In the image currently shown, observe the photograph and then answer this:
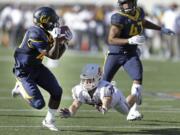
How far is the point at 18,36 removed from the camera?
107 ft

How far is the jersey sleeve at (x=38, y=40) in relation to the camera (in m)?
9.16

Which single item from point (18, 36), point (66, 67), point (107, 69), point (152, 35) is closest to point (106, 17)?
point (152, 35)

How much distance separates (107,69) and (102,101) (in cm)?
140

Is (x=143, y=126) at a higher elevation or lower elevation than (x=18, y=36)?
higher

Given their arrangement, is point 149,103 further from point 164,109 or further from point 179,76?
point 179,76

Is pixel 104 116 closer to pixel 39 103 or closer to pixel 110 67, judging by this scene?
pixel 110 67

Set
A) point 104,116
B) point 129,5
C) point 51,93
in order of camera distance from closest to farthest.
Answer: point 51,93 < point 129,5 < point 104,116

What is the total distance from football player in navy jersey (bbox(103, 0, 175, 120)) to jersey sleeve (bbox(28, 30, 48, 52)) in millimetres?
1679

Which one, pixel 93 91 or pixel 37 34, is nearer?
pixel 37 34

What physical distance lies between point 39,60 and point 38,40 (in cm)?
40

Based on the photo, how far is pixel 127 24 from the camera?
10.7 metres

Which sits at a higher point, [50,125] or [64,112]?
[64,112]

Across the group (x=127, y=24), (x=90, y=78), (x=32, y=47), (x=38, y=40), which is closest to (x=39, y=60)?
(x=32, y=47)

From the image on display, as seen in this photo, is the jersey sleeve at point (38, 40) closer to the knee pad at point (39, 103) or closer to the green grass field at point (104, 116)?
the knee pad at point (39, 103)
